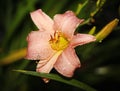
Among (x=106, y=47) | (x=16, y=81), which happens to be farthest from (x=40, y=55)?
(x=106, y=47)

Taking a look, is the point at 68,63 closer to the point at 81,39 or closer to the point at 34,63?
the point at 81,39

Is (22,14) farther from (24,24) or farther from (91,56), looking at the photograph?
(91,56)

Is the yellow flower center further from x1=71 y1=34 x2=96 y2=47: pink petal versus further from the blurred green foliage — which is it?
the blurred green foliage

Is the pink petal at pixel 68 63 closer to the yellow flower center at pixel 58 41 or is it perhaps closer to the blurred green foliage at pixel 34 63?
the yellow flower center at pixel 58 41

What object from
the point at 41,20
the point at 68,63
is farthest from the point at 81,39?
the point at 41,20

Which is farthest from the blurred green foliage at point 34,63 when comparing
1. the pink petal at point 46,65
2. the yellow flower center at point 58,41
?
the pink petal at point 46,65

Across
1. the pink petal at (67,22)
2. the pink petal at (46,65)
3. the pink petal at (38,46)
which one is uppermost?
the pink petal at (67,22)

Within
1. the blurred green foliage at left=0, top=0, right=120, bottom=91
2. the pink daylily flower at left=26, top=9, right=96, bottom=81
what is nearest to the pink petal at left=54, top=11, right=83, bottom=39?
the pink daylily flower at left=26, top=9, right=96, bottom=81
